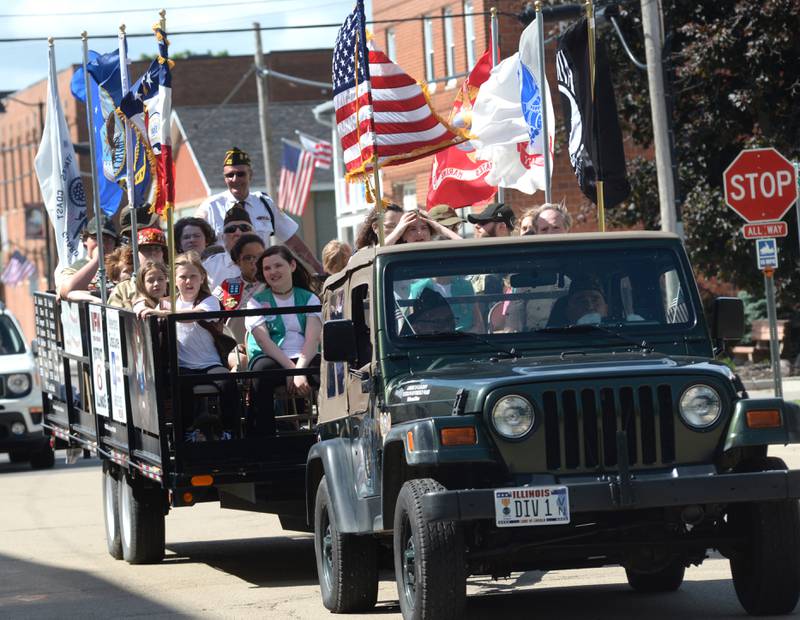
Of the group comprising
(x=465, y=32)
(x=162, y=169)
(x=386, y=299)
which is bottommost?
(x=386, y=299)

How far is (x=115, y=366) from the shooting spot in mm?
11781

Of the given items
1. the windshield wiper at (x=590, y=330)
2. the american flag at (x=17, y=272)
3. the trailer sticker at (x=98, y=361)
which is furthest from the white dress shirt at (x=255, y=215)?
the american flag at (x=17, y=272)

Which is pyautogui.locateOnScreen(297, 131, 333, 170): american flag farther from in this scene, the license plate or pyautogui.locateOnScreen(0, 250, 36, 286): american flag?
the license plate

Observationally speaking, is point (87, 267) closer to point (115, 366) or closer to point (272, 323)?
point (115, 366)

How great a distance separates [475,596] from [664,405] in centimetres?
242

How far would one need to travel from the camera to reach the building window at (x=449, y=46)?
136 ft

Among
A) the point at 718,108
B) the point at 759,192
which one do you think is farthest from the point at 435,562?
the point at 718,108

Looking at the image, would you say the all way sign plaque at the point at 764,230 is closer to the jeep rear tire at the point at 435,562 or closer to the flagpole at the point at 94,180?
the flagpole at the point at 94,180

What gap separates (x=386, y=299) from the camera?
8.62 meters

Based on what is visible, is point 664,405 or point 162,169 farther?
point 162,169

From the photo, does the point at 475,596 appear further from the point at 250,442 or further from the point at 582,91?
the point at 582,91

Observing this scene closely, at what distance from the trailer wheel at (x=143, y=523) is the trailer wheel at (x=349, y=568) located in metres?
3.07

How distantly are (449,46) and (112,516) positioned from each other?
3024 centimetres

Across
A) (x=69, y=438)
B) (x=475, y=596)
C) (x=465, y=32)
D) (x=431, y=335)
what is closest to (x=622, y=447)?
(x=431, y=335)
